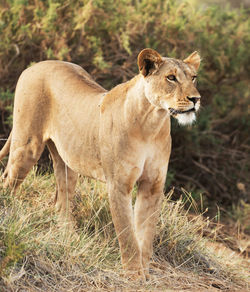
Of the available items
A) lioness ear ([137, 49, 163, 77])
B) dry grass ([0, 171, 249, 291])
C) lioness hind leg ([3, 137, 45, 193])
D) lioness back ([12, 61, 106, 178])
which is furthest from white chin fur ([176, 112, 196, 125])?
lioness hind leg ([3, 137, 45, 193])

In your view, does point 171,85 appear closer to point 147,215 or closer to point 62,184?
point 147,215

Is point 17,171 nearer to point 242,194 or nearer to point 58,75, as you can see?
point 58,75

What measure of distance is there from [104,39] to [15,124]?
2.76 metres

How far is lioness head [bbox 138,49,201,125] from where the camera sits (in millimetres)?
3803

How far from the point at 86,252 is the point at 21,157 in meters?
1.09

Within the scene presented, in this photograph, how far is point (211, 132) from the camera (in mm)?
7945

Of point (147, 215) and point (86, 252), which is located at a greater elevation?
point (147, 215)

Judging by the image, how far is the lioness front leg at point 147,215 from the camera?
168 inches

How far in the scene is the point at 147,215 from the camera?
14.1 feet

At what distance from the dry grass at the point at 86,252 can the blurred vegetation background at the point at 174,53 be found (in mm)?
1935

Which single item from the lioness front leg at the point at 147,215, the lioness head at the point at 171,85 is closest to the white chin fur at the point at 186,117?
the lioness head at the point at 171,85

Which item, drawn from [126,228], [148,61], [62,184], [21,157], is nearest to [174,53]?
[62,184]

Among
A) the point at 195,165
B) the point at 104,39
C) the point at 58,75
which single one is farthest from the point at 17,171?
the point at 195,165

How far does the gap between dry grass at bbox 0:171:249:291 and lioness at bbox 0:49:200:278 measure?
0.66 feet
